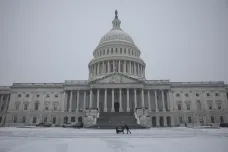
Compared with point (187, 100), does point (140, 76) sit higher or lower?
higher

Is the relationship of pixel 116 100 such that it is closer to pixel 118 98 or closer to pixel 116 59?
pixel 118 98

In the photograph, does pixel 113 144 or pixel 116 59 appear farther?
pixel 116 59

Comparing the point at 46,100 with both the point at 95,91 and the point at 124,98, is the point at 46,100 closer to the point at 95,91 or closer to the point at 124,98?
Result: the point at 95,91

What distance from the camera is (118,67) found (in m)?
68.9

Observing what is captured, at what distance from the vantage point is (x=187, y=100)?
60.8 meters

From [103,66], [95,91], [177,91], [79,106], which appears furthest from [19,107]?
[177,91]

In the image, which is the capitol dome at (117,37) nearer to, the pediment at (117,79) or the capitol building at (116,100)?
the capitol building at (116,100)

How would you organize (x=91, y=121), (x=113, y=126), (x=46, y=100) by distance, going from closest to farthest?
(x=113, y=126) → (x=91, y=121) → (x=46, y=100)

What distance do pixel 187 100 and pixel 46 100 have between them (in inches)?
1973

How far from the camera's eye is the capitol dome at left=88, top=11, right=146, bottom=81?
2734 inches

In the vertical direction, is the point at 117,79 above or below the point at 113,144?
above

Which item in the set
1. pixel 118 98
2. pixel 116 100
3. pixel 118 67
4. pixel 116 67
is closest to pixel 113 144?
pixel 116 100

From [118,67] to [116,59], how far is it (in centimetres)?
336

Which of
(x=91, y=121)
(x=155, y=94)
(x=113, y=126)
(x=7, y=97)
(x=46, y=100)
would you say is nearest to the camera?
(x=113, y=126)
